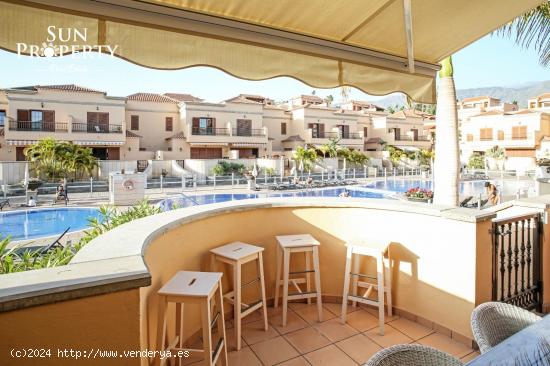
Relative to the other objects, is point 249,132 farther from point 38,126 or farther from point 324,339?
point 324,339

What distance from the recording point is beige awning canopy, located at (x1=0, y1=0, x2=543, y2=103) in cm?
175

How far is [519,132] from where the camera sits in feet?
116

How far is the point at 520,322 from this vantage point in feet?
5.43

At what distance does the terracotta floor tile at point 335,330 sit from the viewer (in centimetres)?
301

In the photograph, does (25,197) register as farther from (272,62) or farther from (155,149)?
(272,62)

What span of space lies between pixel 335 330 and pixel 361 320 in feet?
1.18

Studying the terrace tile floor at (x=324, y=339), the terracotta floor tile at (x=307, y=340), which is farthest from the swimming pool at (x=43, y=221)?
the terracotta floor tile at (x=307, y=340)

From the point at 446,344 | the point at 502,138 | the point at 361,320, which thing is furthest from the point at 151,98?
the point at 502,138

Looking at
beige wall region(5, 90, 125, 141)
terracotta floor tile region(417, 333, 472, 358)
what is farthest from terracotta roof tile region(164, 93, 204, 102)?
terracotta floor tile region(417, 333, 472, 358)

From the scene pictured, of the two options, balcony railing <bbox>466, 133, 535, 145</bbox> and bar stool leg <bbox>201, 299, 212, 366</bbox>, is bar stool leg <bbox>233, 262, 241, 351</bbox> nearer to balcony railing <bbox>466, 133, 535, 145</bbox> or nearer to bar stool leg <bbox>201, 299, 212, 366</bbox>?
bar stool leg <bbox>201, 299, 212, 366</bbox>

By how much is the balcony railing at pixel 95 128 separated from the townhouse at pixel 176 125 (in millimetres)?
67

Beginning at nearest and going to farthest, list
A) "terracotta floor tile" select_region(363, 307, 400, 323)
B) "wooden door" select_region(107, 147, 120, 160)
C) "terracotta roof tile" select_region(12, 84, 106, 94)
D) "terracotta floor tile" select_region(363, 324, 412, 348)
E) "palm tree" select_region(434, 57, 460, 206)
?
"terracotta floor tile" select_region(363, 324, 412, 348), "terracotta floor tile" select_region(363, 307, 400, 323), "palm tree" select_region(434, 57, 460, 206), "terracotta roof tile" select_region(12, 84, 106, 94), "wooden door" select_region(107, 147, 120, 160)

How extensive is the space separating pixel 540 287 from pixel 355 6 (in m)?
3.55

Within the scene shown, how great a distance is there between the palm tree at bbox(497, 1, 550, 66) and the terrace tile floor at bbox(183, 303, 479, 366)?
18.1ft
